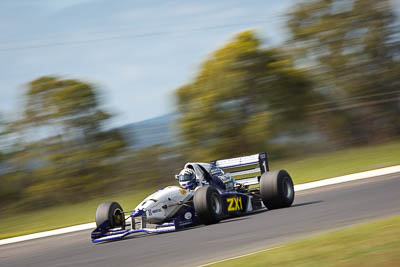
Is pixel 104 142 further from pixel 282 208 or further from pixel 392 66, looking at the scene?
pixel 282 208

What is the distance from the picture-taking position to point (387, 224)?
29.4 feet

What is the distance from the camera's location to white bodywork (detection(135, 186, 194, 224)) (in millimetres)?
12414

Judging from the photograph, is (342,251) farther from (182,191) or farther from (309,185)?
(309,185)

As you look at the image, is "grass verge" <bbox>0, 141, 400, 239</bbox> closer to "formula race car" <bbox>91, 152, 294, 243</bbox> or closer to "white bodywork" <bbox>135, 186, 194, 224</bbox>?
"formula race car" <bbox>91, 152, 294, 243</bbox>

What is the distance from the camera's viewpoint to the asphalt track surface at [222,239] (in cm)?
935

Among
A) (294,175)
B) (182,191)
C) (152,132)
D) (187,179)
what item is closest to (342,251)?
(182,191)

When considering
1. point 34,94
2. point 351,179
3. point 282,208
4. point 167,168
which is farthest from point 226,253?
point 34,94

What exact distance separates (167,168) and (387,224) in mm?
24614

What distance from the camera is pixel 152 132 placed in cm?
3388


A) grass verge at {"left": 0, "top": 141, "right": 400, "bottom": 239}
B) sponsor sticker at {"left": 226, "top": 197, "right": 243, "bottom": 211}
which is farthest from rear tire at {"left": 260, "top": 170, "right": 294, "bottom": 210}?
grass verge at {"left": 0, "top": 141, "right": 400, "bottom": 239}

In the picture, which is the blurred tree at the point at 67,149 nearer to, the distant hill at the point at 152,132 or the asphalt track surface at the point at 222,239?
the distant hill at the point at 152,132

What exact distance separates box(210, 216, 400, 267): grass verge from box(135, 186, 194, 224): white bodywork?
175 inches

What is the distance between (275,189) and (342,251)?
20.0ft

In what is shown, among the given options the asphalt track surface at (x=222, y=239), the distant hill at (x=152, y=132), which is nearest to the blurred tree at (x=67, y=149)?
the distant hill at (x=152, y=132)
